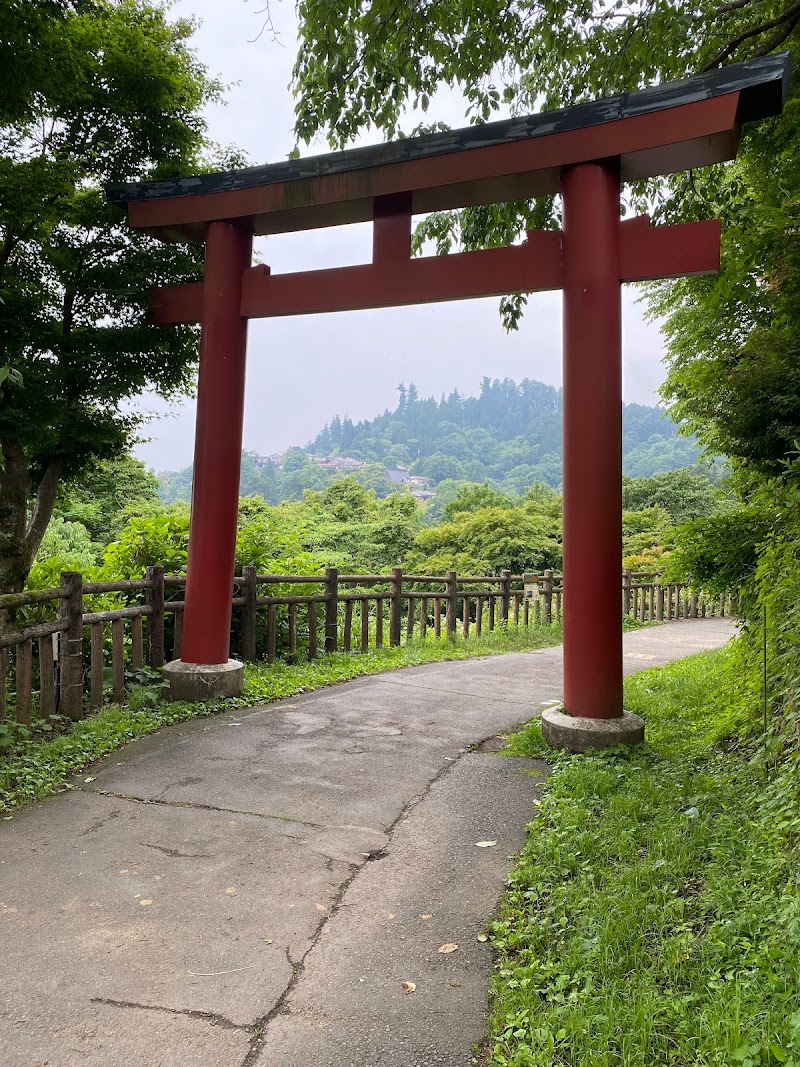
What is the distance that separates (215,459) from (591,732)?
3441 millimetres

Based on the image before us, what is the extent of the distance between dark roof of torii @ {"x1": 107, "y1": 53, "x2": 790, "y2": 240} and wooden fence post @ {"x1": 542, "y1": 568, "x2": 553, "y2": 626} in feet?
28.9

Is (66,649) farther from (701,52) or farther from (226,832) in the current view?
(701,52)

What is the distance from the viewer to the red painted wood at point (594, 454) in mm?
4438

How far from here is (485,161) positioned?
4.74 m

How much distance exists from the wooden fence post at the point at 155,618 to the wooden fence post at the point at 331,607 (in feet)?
8.36

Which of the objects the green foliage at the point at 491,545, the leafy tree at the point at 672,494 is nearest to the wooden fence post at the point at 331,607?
the green foliage at the point at 491,545

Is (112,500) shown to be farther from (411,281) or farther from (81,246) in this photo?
(411,281)

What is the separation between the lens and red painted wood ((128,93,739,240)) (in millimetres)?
4273

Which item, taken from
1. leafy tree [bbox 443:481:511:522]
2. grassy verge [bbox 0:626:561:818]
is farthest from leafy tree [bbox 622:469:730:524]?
grassy verge [bbox 0:626:561:818]

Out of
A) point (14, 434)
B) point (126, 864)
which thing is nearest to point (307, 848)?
point (126, 864)

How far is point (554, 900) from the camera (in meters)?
2.61

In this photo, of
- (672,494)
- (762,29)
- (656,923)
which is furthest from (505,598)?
(672,494)

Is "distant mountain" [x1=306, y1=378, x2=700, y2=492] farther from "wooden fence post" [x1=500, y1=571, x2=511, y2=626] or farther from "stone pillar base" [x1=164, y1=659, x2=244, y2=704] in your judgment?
"stone pillar base" [x1=164, y1=659, x2=244, y2=704]

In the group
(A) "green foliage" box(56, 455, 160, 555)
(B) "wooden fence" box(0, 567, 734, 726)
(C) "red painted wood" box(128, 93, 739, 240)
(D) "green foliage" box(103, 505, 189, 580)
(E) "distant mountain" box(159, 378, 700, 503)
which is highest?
(E) "distant mountain" box(159, 378, 700, 503)
